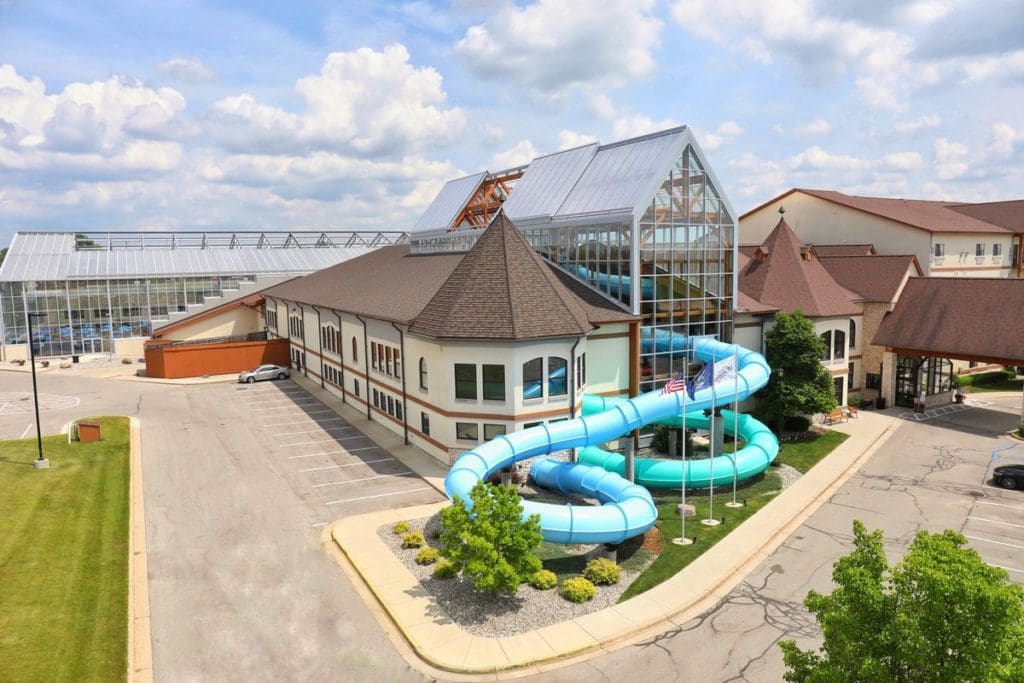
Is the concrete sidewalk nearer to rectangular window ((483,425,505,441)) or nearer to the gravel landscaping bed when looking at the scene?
the gravel landscaping bed

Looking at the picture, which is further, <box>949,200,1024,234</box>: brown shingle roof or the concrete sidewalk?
<box>949,200,1024,234</box>: brown shingle roof

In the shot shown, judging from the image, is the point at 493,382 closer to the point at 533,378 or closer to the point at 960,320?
the point at 533,378

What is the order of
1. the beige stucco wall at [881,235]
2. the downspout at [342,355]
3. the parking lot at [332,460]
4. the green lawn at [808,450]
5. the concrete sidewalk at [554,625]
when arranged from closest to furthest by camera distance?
the concrete sidewalk at [554,625] → the parking lot at [332,460] → the green lawn at [808,450] → the downspout at [342,355] → the beige stucco wall at [881,235]

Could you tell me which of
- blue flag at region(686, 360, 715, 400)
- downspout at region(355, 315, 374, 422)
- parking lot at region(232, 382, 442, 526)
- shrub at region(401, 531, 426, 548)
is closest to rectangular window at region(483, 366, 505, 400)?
parking lot at region(232, 382, 442, 526)

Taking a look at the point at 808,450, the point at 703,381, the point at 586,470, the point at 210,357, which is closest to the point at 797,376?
the point at 808,450

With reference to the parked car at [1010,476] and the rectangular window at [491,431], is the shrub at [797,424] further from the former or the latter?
the rectangular window at [491,431]

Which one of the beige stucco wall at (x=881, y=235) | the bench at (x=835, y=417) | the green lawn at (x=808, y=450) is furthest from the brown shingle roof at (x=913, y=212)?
the green lawn at (x=808, y=450)
